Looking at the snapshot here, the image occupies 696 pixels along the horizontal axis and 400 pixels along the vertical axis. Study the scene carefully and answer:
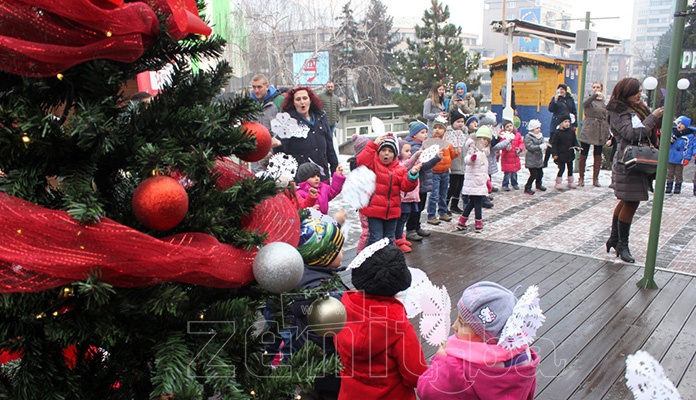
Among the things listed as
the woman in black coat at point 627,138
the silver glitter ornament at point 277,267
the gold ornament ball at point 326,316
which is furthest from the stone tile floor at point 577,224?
the silver glitter ornament at point 277,267

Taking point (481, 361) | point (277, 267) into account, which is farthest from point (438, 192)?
point (277, 267)

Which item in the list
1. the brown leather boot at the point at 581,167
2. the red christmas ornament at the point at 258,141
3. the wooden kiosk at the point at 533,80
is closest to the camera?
the red christmas ornament at the point at 258,141

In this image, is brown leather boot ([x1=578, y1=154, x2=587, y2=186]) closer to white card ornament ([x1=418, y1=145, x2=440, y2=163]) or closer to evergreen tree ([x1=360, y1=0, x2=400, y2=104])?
white card ornament ([x1=418, y1=145, x2=440, y2=163])

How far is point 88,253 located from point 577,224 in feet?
24.8

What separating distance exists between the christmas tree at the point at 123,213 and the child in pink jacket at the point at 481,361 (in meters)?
0.82

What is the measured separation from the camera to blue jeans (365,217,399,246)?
5.94 metres

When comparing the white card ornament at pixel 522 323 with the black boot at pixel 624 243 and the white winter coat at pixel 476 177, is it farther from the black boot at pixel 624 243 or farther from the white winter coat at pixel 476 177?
the white winter coat at pixel 476 177

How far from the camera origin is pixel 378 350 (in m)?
2.43

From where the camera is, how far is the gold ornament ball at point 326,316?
5.22 feet

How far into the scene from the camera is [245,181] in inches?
58.1

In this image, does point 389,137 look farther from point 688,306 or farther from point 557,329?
point 688,306

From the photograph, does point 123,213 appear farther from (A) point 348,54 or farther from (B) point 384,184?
(A) point 348,54

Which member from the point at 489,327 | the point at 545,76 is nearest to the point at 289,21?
the point at 545,76

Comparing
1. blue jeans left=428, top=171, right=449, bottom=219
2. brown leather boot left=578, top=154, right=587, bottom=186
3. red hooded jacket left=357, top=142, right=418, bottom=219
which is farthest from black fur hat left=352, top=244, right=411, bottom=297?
brown leather boot left=578, top=154, right=587, bottom=186
